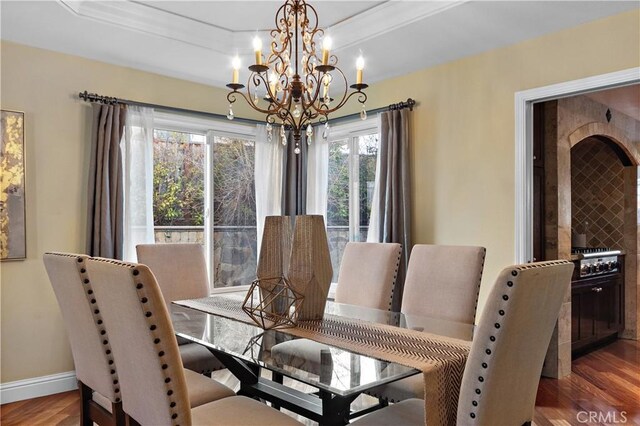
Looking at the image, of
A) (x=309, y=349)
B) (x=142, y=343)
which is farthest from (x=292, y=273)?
(x=142, y=343)

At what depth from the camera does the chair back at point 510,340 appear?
1363 millimetres

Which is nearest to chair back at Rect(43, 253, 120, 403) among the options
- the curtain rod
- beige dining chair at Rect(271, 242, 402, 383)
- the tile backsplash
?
beige dining chair at Rect(271, 242, 402, 383)

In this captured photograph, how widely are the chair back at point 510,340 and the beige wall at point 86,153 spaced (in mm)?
1885

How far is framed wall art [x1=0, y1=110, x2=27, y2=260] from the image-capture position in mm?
3219

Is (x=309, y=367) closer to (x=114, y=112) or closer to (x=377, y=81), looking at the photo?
(x=114, y=112)

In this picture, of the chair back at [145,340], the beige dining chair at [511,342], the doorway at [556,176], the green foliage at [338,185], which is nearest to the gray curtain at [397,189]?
the green foliage at [338,185]


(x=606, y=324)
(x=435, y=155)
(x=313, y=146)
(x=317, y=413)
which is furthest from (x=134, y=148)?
(x=606, y=324)

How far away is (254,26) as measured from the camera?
3451 mm

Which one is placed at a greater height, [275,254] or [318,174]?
[318,174]

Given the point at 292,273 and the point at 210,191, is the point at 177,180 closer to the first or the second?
the point at 210,191

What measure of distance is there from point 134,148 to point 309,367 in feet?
9.27

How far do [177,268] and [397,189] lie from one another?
1.88 m

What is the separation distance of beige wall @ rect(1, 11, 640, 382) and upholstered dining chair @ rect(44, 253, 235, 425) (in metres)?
1.62

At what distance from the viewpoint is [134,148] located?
12.6 ft
